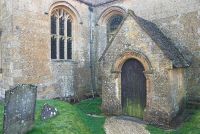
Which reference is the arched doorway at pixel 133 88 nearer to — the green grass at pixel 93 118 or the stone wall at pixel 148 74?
the stone wall at pixel 148 74

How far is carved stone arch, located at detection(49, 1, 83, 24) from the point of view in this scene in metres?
14.0

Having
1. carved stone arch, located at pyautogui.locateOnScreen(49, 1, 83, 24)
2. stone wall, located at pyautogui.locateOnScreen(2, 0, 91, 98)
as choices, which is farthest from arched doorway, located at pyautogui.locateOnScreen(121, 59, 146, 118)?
carved stone arch, located at pyautogui.locateOnScreen(49, 1, 83, 24)

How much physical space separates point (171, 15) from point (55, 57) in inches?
288

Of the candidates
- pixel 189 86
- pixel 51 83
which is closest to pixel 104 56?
pixel 51 83

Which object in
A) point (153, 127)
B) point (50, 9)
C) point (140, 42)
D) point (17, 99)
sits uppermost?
point (50, 9)

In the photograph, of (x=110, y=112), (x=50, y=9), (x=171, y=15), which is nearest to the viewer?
(x=110, y=112)

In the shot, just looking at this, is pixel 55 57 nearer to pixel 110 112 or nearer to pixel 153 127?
pixel 110 112

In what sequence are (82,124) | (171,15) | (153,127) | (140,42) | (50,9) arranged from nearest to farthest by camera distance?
(82,124) → (153,127) → (140,42) → (171,15) → (50,9)

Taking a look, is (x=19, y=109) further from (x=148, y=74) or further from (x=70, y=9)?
(x=70, y=9)

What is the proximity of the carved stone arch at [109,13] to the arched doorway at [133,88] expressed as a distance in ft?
17.3

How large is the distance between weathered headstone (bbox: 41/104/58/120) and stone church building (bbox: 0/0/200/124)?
3.55m

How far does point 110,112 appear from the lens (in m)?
11.8

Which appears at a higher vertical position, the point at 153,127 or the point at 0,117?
the point at 0,117

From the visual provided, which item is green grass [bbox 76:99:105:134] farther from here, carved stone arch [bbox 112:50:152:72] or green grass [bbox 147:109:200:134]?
carved stone arch [bbox 112:50:152:72]
